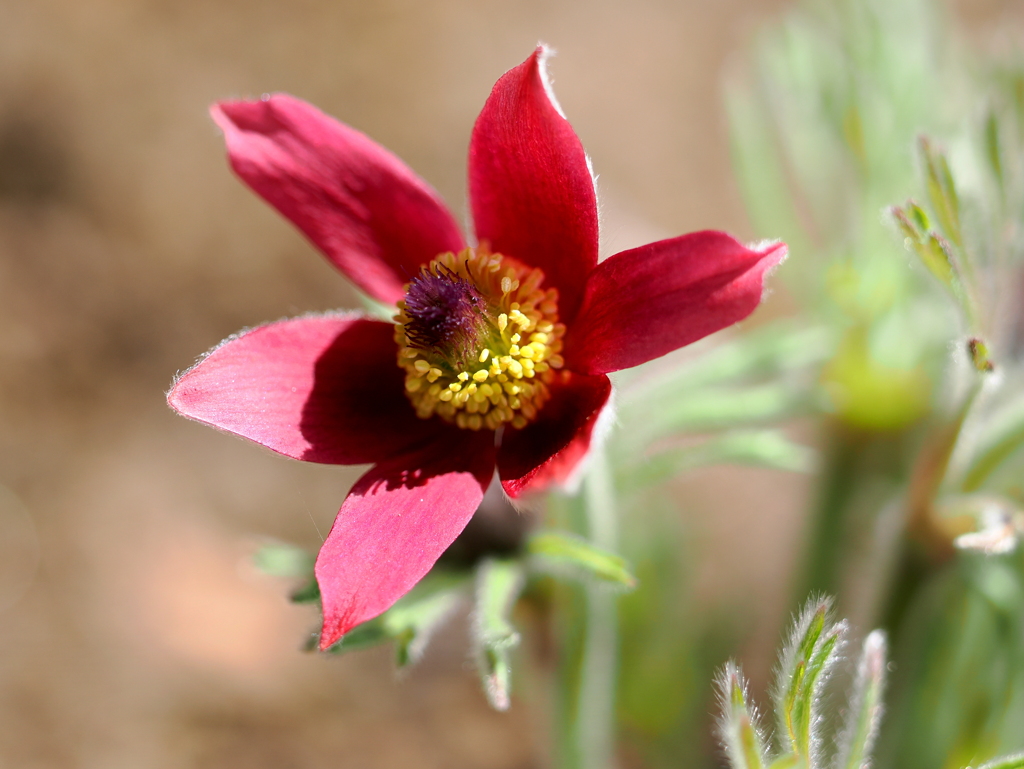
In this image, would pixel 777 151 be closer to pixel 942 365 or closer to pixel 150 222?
pixel 942 365

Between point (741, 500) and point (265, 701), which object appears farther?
point (741, 500)

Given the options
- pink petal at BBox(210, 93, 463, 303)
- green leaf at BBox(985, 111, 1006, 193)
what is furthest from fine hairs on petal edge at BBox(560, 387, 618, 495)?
green leaf at BBox(985, 111, 1006, 193)

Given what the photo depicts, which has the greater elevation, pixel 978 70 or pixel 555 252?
pixel 978 70

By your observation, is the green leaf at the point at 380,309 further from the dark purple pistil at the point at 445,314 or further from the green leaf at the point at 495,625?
the green leaf at the point at 495,625

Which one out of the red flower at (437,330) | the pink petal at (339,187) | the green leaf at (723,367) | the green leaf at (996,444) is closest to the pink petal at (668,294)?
the red flower at (437,330)

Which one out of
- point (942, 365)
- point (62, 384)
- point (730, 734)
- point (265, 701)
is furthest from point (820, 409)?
point (62, 384)

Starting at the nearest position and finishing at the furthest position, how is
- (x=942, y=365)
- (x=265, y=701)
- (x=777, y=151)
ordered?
(x=942, y=365) < (x=265, y=701) < (x=777, y=151)

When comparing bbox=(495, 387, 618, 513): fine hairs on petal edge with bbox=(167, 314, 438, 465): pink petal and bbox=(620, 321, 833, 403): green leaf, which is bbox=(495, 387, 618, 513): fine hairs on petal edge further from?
bbox=(620, 321, 833, 403): green leaf
